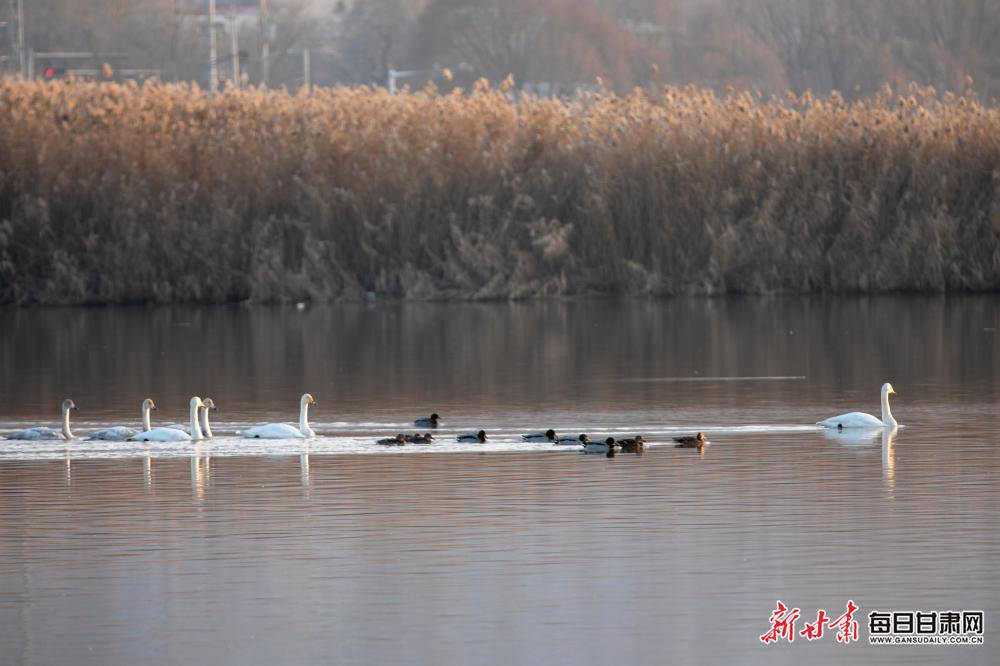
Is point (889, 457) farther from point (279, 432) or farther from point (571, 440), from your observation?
point (279, 432)

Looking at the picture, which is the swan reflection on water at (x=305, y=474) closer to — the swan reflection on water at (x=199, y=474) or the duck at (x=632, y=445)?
the swan reflection on water at (x=199, y=474)

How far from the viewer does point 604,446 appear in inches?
536

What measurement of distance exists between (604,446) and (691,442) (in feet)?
1.94

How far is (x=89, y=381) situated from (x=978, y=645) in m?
12.3

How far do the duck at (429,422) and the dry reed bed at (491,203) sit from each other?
12545mm

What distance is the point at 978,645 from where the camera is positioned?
7.99 m

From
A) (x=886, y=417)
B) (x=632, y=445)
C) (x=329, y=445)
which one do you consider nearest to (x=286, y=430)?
(x=329, y=445)

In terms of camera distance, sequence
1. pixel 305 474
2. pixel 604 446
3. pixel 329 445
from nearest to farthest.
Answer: pixel 305 474 → pixel 604 446 → pixel 329 445

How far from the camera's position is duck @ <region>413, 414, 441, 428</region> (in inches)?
585

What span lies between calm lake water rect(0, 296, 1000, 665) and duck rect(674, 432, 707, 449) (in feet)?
0.75

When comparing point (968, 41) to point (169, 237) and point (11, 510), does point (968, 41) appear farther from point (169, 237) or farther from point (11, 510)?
point (11, 510)

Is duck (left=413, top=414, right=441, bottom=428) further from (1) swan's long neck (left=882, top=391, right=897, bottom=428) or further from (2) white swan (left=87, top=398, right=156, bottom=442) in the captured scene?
(1) swan's long neck (left=882, top=391, right=897, bottom=428)

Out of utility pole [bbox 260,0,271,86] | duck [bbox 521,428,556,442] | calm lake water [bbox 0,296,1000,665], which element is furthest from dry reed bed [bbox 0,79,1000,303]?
utility pole [bbox 260,0,271,86]

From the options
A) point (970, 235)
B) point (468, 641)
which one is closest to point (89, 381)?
point (468, 641)
